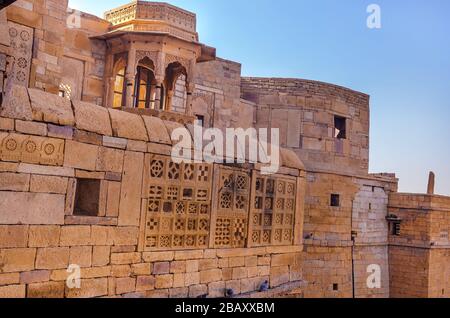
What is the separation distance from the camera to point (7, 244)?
3838 mm

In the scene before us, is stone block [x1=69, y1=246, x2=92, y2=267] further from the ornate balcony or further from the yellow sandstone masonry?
the ornate balcony

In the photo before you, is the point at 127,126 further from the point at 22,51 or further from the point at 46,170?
the point at 22,51

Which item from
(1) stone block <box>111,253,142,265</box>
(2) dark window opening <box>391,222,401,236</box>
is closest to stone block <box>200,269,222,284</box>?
(1) stone block <box>111,253,142,265</box>

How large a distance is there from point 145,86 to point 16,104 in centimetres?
772

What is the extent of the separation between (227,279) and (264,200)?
51.8 inches

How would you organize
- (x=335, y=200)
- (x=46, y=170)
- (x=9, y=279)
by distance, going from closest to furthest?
1. (x=9, y=279)
2. (x=46, y=170)
3. (x=335, y=200)

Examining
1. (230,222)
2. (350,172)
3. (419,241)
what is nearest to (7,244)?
(230,222)

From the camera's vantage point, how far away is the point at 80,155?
436 centimetres

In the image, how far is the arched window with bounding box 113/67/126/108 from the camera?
11.1 metres

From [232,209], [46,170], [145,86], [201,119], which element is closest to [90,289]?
[46,170]

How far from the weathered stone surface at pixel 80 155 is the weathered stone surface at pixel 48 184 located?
185 millimetres

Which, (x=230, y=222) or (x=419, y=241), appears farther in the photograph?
(x=419, y=241)

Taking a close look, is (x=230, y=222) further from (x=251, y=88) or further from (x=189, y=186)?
(x=251, y=88)

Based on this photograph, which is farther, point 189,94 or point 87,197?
point 189,94
